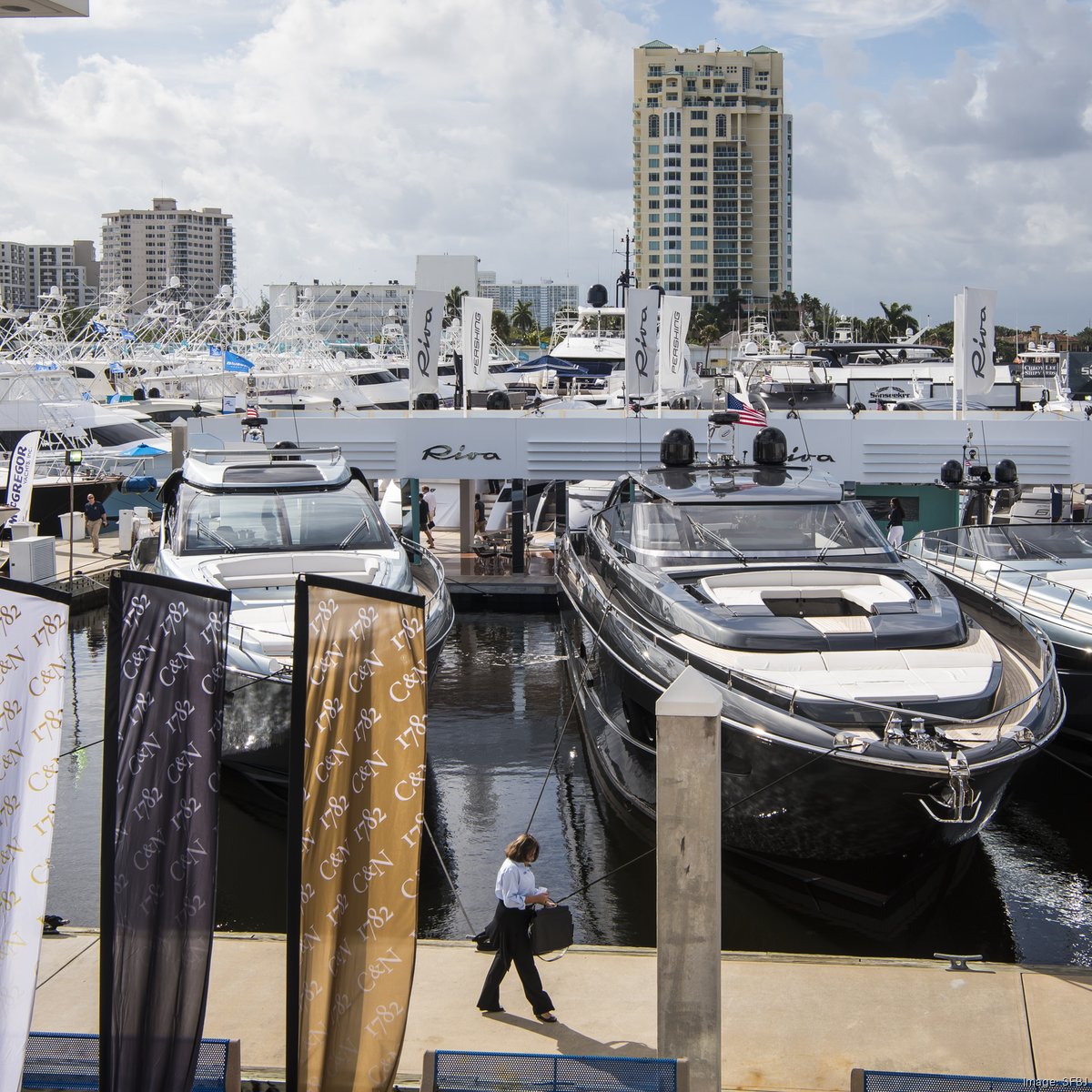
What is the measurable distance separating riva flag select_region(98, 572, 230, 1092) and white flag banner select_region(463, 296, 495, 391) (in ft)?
58.3

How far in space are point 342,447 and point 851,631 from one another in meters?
13.6

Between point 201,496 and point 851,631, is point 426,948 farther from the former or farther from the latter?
point 201,496

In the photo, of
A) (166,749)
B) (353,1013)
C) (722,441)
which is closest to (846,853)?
(353,1013)

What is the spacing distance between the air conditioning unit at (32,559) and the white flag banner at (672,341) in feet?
36.6

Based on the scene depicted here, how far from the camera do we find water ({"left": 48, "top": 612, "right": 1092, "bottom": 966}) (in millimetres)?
10000

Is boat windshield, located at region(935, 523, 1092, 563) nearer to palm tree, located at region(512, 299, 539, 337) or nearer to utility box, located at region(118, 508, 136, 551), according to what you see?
utility box, located at region(118, 508, 136, 551)

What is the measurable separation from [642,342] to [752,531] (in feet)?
30.0

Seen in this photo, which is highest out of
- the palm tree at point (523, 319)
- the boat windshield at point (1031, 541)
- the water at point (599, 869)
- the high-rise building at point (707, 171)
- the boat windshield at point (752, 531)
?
the high-rise building at point (707, 171)

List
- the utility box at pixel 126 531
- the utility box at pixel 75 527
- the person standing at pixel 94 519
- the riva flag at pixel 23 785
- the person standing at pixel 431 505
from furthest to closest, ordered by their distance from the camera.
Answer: the utility box at pixel 75 527 → the person standing at pixel 431 505 → the person standing at pixel 94 519 → the utility box at pixel 126 531 → the riva flag at pixel 23 785

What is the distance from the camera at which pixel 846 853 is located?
9.63 metres

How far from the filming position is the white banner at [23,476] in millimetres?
21938

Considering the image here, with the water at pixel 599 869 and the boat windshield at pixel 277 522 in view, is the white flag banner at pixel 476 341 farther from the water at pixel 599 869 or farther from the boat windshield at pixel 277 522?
the water at pixel 599 869

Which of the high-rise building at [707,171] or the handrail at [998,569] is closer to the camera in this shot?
the handrail at [998,569]

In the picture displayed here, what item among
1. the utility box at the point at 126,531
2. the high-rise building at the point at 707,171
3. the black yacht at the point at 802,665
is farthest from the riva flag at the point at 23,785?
the high-rise building at the point at 707,171
